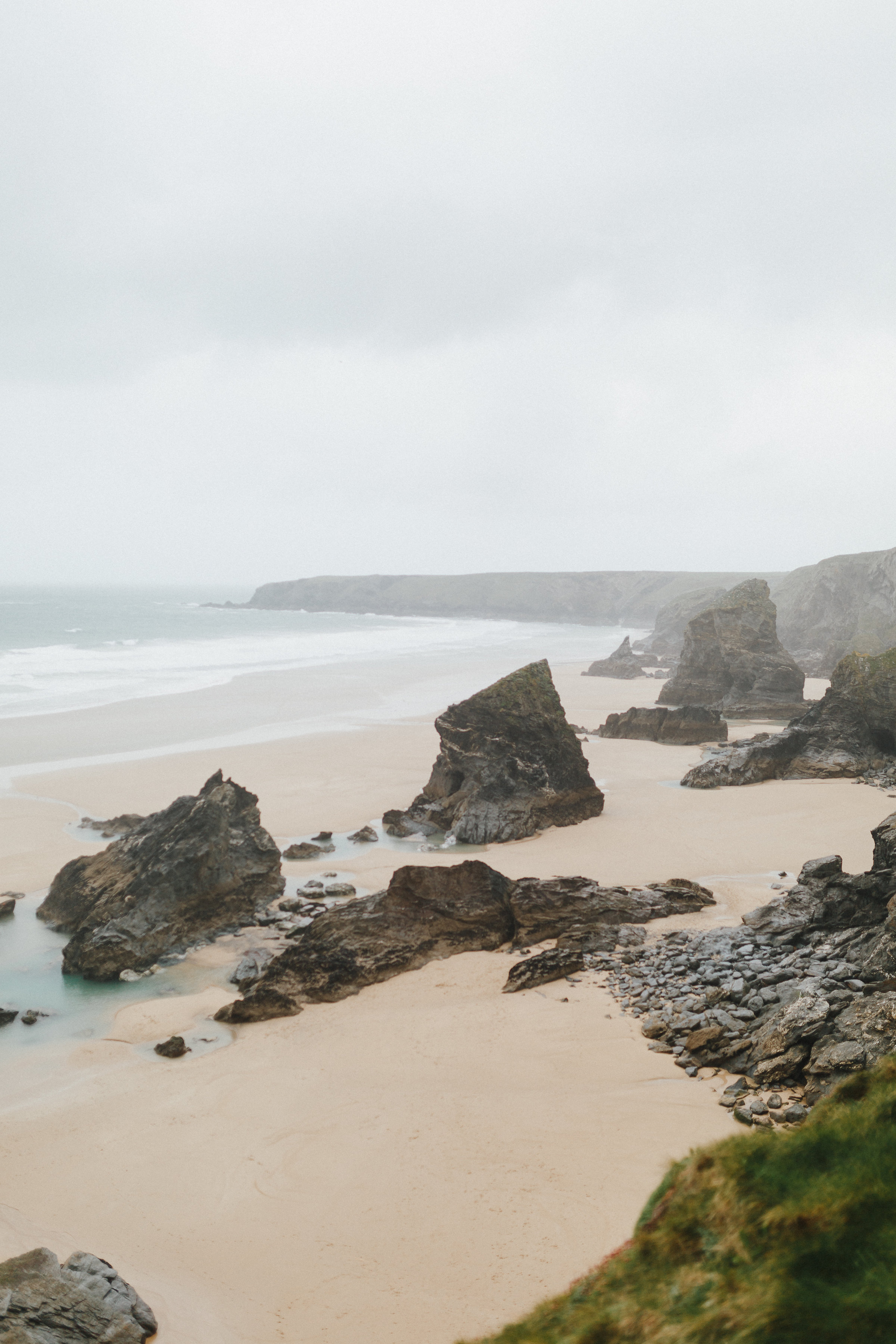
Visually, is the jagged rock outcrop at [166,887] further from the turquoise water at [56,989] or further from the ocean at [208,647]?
the ocean at [208,647]

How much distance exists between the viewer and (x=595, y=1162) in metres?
7.51

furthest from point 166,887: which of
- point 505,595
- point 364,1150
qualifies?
point 505,595

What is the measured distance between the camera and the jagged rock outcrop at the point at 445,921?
485 inches

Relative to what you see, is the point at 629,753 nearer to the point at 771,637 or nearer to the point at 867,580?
the point at 771,637

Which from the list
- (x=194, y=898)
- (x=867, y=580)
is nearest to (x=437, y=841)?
(x=194, y=898)

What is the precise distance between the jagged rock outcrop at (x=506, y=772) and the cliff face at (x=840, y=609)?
1580 inches

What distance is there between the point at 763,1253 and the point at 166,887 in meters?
12.9

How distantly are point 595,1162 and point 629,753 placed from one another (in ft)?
74.2

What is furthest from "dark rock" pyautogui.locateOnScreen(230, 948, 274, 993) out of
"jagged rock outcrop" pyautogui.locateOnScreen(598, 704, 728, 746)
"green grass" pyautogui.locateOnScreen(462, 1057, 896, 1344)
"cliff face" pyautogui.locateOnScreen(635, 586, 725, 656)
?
"cliff face" pyautogui.locateOnScreen(635, 586, 725, 656)

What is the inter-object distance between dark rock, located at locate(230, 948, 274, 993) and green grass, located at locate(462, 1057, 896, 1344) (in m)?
9.17

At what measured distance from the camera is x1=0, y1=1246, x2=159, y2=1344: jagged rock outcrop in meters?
5.39

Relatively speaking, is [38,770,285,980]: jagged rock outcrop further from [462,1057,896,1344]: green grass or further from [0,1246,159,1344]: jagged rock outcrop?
[462,1057,896,1344]: green grass

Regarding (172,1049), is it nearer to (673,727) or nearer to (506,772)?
(506,772)

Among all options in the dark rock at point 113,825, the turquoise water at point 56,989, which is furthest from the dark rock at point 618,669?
the turquoise water at point 56,989
